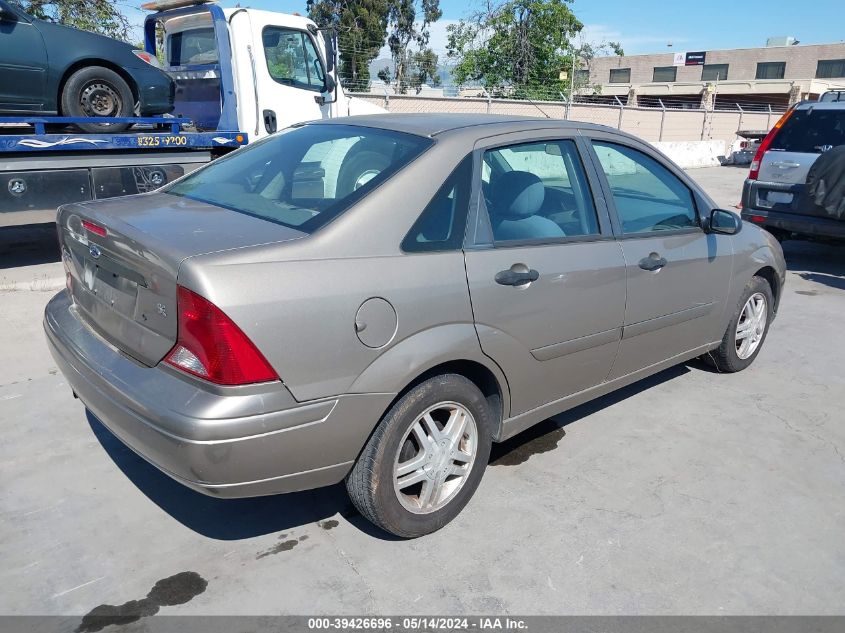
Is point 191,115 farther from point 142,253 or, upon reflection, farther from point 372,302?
point 372,302

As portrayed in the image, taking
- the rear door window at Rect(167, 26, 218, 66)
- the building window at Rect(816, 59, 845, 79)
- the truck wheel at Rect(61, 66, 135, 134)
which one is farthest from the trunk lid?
the building window at Rect(816, 59, 845, 79)

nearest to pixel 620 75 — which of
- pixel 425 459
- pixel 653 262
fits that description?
pixel 653 262

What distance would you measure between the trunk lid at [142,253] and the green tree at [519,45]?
35.0 m

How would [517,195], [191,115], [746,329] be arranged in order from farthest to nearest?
1. [191,115]
2. [746,329]
3. [517,195]

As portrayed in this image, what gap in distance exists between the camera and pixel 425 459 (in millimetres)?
2955

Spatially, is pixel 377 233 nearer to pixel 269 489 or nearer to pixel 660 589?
pixel 269 489

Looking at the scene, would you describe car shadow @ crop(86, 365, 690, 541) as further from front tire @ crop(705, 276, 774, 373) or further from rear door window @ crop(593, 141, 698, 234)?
front tire @ crop(705, 276, 774, 373)

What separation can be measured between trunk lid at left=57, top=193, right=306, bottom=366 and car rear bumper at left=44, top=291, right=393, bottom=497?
14 centimetres

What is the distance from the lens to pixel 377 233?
2.73m

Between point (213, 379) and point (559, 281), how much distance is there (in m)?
1.64

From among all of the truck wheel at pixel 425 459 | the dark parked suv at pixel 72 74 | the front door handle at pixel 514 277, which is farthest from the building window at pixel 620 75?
the truck wheel at pixel 425 459

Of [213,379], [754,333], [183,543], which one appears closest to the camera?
[213,379]

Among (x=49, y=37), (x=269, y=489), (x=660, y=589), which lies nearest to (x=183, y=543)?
(x=269, y=489)

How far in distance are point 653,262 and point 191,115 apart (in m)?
6.84
